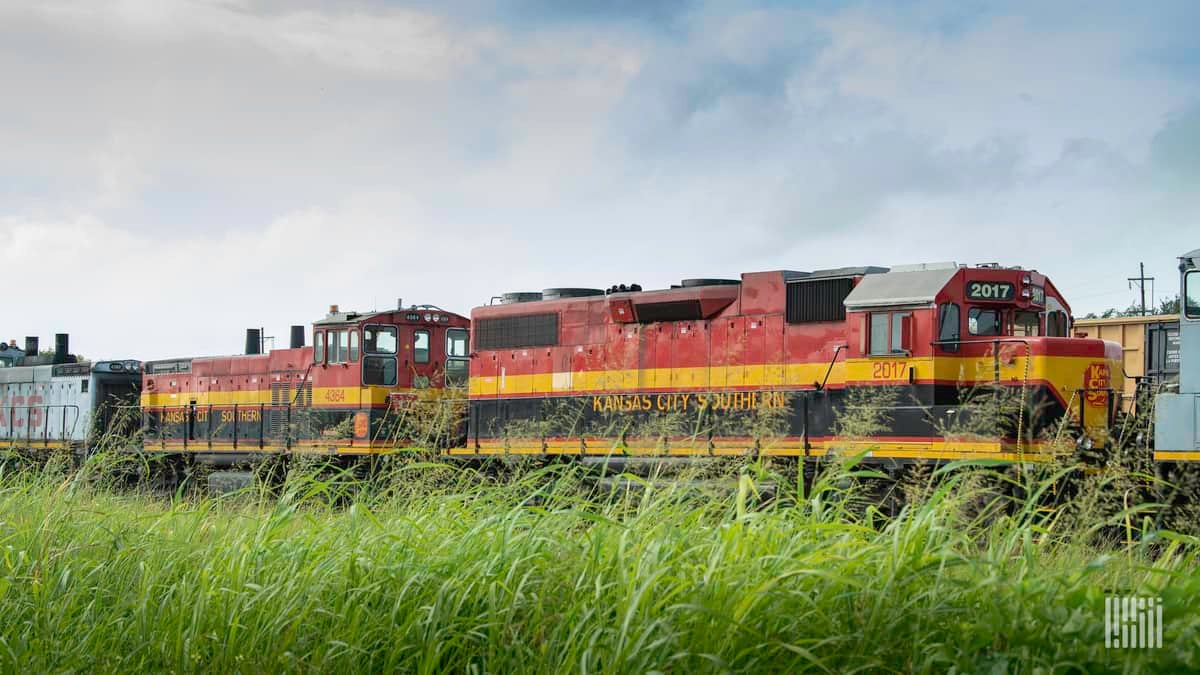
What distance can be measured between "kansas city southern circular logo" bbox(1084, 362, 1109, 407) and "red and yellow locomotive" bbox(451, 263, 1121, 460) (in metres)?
0.02

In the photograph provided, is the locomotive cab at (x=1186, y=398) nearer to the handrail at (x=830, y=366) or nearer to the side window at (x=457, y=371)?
the handrail at (x=830, y=366)

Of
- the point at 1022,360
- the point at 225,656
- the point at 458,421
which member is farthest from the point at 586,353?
the point at 225,656

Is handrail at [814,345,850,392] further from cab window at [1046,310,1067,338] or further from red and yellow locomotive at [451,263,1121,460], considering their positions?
cab window at [1046,310,1067,338]

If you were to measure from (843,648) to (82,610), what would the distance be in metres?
Answer: 4.26

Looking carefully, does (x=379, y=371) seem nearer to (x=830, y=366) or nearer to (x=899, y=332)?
(x=830, y=366)

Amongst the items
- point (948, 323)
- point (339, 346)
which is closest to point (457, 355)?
point (339, 346)

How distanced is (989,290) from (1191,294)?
2.07 meters

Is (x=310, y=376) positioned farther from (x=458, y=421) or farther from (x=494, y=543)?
(x=494, y=543)

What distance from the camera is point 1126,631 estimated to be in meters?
4.72

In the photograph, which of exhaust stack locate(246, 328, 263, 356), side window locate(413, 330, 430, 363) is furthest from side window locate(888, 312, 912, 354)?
exhaust stack locate(246, 328, 263, 356)

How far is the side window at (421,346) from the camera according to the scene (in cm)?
1850

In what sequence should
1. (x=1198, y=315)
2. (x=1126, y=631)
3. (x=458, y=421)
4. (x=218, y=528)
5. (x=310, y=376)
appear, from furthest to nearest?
(x=310, y=376), (x=458, y=421), (x=1198, y=315), (x=218, y=528), (x=1126, y=631)

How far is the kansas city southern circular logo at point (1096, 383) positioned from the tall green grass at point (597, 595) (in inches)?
220

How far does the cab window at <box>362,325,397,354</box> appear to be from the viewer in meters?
18.1
